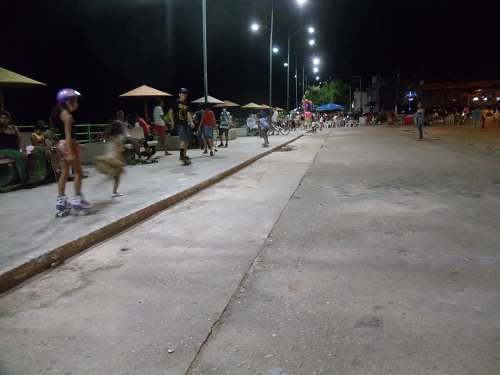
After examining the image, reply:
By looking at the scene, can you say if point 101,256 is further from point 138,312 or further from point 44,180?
point 44,180

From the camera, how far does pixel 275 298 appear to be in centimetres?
345

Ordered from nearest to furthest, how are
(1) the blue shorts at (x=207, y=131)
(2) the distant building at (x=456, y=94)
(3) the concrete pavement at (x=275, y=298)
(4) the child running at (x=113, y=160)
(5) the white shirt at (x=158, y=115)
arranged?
1. (3) the concrete pavement at (x=275, y=298)
2. (4) the child running at (x=113, y=160)
3. (5) the white shirt at (x=158, y=115)
4. (1) the blue shorts at (x=207, y=131)
5. (2) the distant building at (x=456, y=94)

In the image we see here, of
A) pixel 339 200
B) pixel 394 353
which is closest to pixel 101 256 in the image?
pixel 394 353

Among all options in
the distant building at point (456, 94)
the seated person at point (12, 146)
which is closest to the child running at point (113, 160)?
the seated person at point (12, 146)

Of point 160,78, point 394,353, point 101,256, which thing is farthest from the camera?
point 160,78

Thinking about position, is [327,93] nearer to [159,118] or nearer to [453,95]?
[453,95]

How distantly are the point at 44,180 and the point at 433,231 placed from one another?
7796 millimetres

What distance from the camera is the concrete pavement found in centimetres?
260

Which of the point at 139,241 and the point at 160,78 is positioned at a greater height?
the point at 160,78

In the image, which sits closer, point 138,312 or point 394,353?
point 394,353

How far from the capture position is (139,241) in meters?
5.13

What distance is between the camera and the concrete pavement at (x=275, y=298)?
2.60m

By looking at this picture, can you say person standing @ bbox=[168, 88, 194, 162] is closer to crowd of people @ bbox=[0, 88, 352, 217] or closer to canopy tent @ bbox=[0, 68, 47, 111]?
crowd of people @ bbox=[0, 88, 352, 217]

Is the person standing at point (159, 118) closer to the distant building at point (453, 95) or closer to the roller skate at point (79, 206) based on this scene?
the roller skate at point (79, 206)
